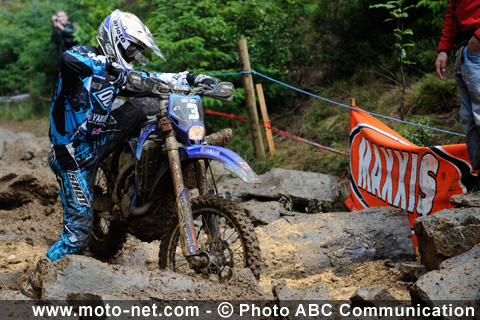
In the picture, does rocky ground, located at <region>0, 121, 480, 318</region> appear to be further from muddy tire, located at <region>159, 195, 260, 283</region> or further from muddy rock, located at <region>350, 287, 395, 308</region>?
muddy tire, located at <region>159, 195, 260, 283</region>

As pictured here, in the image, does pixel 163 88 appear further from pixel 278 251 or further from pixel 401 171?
pixel 401 171

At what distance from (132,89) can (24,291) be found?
165 cm

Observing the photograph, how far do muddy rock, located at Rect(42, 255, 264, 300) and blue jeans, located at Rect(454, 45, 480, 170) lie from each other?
2325 mm

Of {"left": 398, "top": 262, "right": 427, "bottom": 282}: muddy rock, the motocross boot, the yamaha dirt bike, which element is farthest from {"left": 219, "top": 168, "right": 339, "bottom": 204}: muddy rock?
the motocross boot

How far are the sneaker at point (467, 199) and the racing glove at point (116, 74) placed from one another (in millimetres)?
2782

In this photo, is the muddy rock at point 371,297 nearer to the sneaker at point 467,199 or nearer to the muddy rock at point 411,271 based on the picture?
the muddy rock at point 411,271

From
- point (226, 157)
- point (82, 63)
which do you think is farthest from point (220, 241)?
point (82, 63)

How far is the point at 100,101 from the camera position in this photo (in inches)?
164

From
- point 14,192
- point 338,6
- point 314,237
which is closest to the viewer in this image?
point 314,237

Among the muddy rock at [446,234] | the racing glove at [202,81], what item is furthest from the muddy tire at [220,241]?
the muddy rock at [446,234]

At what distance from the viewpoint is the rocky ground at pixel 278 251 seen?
3.57 m

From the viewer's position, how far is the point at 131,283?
11.8 feet

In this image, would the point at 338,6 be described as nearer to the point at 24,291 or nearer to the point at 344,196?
the point at 344,196

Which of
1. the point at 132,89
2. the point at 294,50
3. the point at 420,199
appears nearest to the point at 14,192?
the point at 132,89
